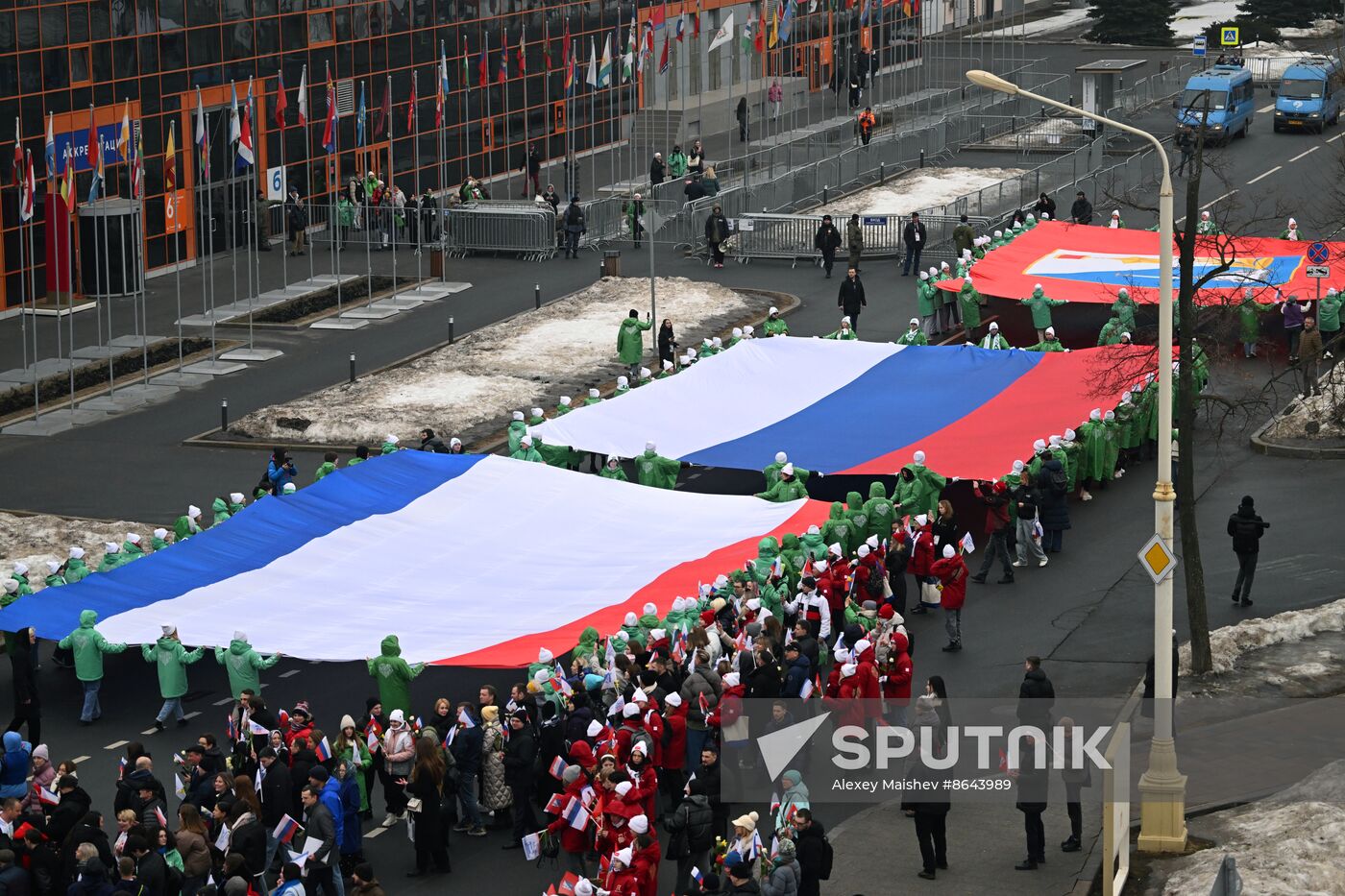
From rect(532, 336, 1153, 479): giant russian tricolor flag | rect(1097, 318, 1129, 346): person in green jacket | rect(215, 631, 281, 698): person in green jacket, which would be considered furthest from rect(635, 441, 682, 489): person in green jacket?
rect(1097, 318, 1129, 346): person in green jacket

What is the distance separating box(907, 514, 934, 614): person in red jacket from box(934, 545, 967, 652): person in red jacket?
2.73 ft

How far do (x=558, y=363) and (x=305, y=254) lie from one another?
13031 mm

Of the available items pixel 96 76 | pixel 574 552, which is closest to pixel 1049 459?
pixel 574 552

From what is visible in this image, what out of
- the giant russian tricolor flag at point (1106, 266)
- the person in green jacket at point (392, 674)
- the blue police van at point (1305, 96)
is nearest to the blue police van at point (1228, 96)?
the blue police van at point (1305, 96)

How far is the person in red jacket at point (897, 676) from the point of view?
22.0m

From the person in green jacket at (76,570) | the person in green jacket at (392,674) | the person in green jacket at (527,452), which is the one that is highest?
the person in green jacket at (527,452)

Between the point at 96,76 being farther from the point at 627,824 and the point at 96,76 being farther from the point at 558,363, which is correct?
the point at 627,824

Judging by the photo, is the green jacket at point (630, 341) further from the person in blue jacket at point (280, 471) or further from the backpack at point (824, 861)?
the backpack at point (824, 861)

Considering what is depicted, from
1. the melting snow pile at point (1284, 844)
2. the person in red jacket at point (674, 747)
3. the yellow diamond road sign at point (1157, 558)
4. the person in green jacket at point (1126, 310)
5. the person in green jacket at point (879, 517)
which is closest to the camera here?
the melting snow pile at point (1284, 844)

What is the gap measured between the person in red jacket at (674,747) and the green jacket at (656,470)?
29.2ft

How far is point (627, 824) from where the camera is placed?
18.4 m

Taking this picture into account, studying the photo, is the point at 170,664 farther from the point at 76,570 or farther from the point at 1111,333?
the point at 1111,333

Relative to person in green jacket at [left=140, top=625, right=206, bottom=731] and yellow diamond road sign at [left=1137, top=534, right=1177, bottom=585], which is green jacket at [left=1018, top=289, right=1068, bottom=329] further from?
person in green jacket at [left=140, top=625, right=206, bottom=731]

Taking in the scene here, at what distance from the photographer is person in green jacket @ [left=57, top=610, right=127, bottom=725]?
23250mm
